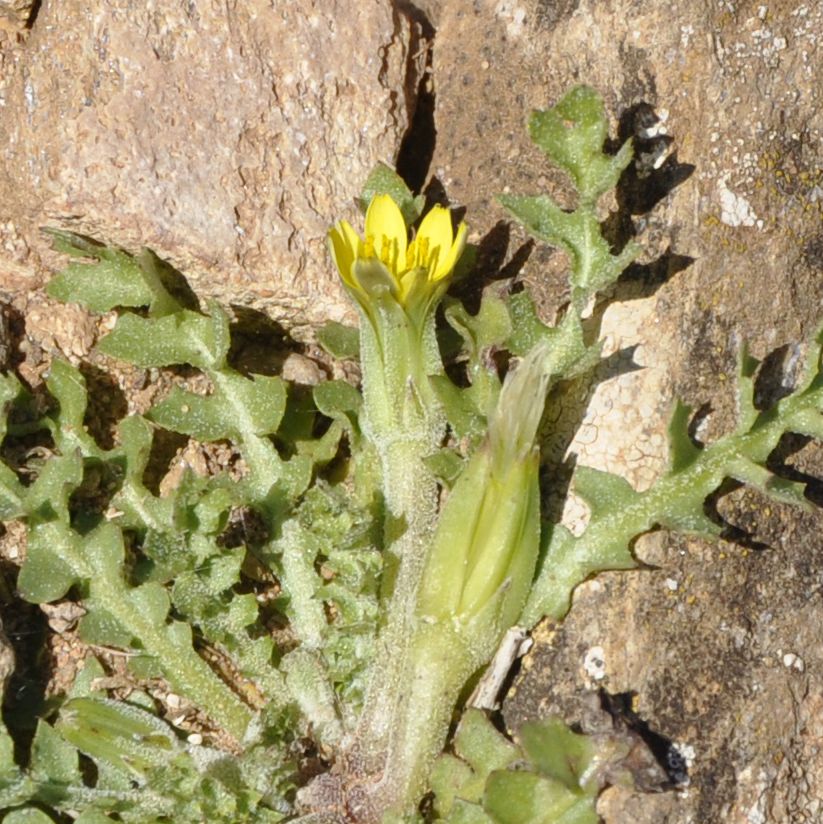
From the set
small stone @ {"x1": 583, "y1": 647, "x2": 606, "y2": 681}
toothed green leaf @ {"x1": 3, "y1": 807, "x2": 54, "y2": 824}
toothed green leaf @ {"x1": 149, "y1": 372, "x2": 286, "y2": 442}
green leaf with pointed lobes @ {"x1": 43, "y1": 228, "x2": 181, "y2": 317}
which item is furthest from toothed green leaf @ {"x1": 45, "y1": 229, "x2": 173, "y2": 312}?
small stone @ {"x1": 583, "y1": 647, "x2": 606, "y2": 681}

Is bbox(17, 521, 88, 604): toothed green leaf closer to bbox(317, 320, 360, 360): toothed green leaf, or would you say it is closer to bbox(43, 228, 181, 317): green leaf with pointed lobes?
bbox(43, 228, 181, 317): green leaf with pointed lobes

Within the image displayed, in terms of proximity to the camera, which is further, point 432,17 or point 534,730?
point 432,17

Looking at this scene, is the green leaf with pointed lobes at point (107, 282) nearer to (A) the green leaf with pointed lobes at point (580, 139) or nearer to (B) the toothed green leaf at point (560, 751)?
(A) the green leaf with pointed lobes at point (580, 139)

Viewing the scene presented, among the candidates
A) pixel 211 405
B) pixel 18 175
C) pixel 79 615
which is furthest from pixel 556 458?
pixel 18 175

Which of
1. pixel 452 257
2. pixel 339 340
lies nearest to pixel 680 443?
pixel 452 257

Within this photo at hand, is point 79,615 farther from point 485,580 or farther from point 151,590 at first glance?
point 485,580

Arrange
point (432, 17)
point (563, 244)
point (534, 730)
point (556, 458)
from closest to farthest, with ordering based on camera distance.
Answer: point (534, 730) → point (563, 244) → point (556, 458) → point (432, 17)

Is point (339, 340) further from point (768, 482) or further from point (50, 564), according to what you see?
point (768, 482)
